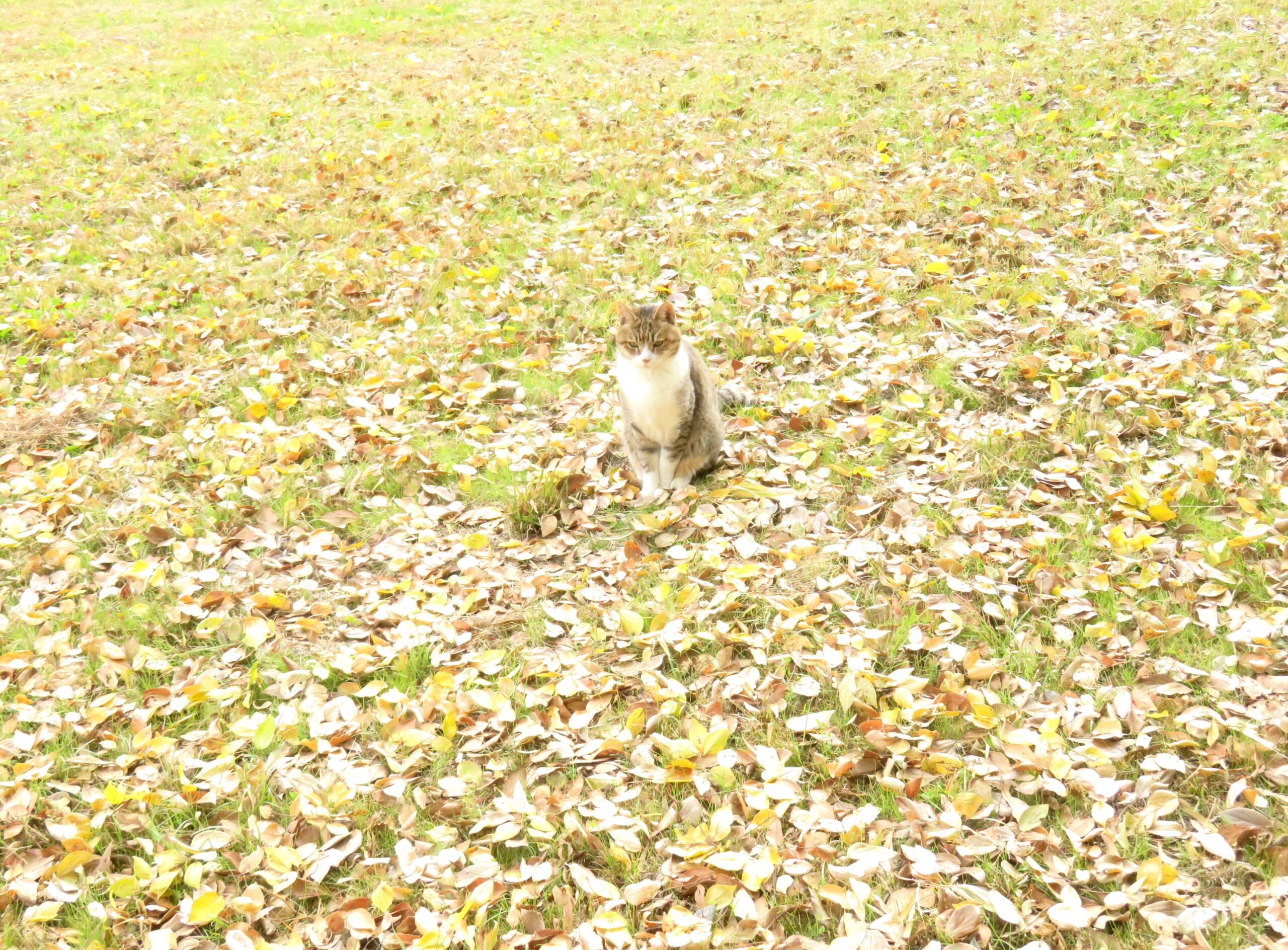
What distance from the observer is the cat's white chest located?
4863mm

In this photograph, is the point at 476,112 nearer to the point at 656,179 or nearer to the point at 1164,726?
the point at 656,179

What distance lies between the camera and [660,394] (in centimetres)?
486

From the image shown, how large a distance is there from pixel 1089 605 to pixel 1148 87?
749 centimetres

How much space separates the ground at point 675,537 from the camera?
10.2 feet

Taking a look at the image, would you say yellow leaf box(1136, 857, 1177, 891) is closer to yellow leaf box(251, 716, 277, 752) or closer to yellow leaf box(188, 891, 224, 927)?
yellow leaf box(188, 891, 224, 927)

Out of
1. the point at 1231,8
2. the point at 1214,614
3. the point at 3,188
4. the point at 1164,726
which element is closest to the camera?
the point at 1164,726

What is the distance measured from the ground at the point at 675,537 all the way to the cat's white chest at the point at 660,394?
391mm

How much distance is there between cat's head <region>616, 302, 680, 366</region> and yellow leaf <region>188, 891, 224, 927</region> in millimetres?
2990

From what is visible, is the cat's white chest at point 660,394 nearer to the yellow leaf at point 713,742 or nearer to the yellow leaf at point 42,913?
the yellow leaf at point 713,742

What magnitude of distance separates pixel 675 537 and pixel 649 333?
106cm

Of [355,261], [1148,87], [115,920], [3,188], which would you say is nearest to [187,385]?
[355,261]

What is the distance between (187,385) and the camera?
6500 mm

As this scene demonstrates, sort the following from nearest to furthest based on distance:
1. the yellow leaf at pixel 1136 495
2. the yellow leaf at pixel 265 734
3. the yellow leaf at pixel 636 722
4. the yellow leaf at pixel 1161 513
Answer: the yellow leaf at pixel 636 722
the yellow leaf at pixel 265 734
the yellow leaf at pixel 1161 513
the yellow leaf at pixel 1136 495

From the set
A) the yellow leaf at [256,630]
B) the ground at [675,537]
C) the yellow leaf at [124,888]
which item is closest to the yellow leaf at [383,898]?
the ground at [675,537]
